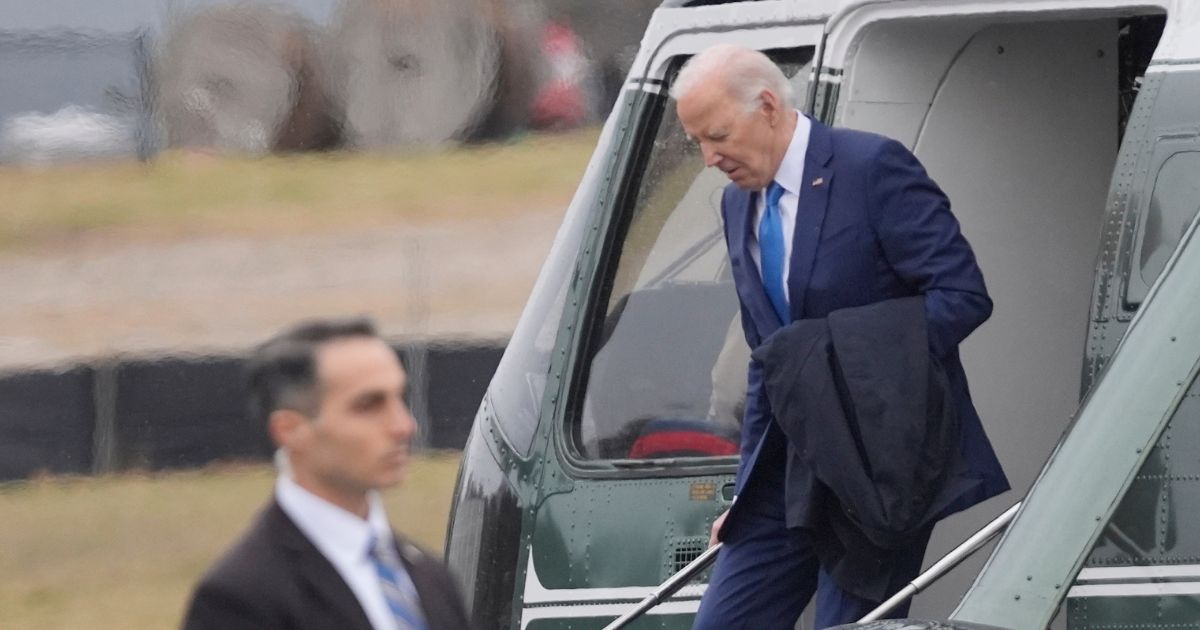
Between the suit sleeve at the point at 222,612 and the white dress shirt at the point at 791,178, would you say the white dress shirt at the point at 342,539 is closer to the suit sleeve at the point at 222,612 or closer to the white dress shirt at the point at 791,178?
the suit sleeve at the point at 222,612

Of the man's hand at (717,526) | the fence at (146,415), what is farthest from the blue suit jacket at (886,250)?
the fence at (146,415)

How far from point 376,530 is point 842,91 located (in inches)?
95.4

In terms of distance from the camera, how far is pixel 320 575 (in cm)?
273

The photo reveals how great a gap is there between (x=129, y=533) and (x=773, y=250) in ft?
25.3

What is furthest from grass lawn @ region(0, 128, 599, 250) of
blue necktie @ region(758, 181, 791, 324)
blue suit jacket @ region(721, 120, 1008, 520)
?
blue suit jacket @ region(721, 120, 1008, 520)

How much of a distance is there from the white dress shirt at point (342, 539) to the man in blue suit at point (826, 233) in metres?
1.72

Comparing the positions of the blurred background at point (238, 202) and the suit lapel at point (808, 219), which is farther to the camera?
the blurred background at point (238, 202)

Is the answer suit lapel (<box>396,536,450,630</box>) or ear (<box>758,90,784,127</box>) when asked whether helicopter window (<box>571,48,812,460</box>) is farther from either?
suit lapel (<box>396,536,450,630</box>)

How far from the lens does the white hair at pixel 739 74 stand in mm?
4305

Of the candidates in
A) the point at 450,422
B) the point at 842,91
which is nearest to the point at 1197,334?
the point at 842,91

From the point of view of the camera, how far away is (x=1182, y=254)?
3.76 m

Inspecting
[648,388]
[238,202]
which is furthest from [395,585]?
[238,202]

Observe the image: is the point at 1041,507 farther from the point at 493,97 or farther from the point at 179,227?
the point at 179,227

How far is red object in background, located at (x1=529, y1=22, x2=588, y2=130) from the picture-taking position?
13290 mm
